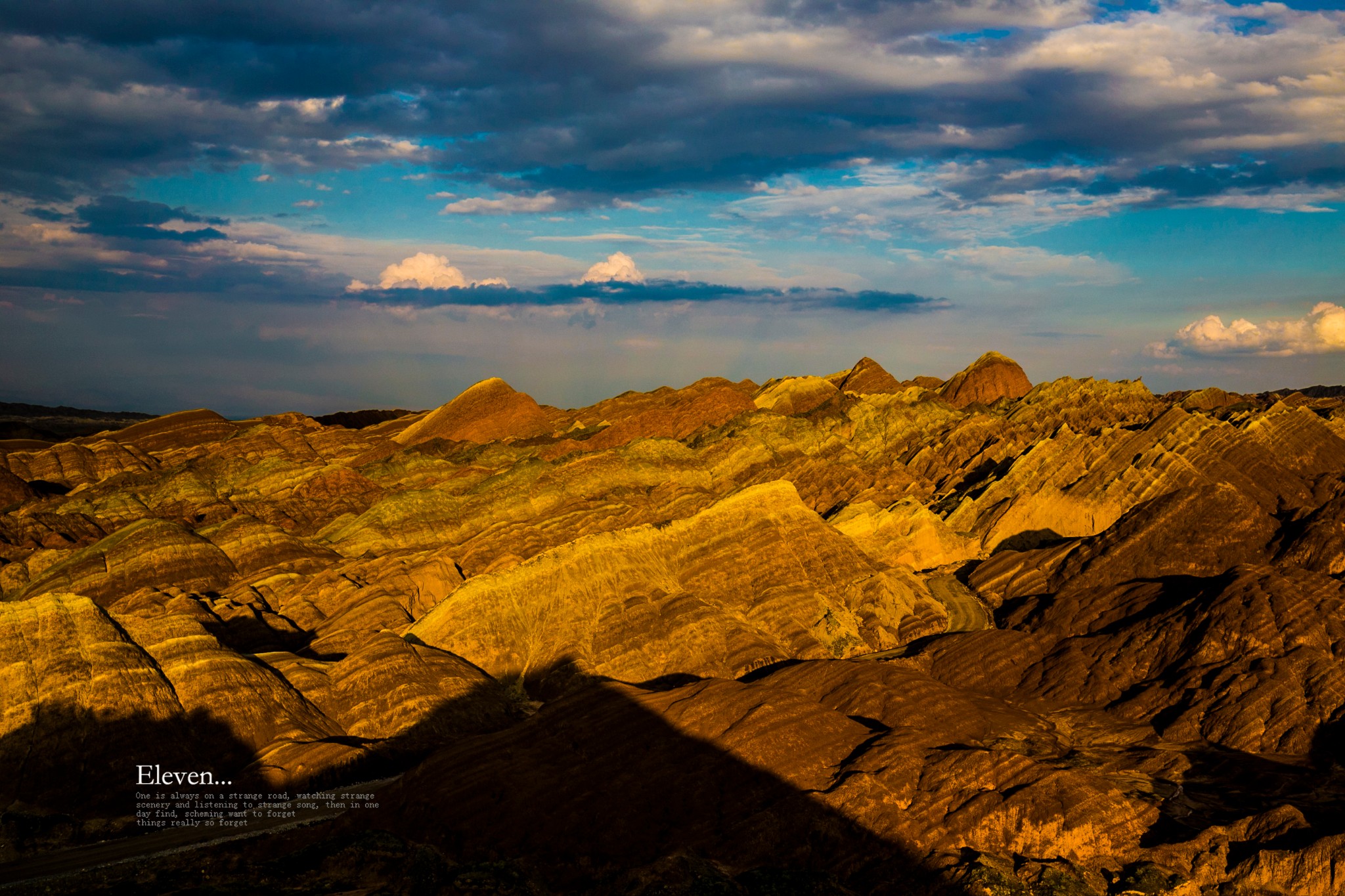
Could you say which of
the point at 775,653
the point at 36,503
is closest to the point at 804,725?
the point at 775,653

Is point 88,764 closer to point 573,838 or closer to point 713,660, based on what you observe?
point 573,838

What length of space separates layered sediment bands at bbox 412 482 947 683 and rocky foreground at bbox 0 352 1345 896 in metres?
0.32

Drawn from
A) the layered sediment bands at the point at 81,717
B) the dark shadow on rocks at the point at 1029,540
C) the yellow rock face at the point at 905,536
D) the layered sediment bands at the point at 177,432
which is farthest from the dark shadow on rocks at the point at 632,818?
the layered sediment bands at the point at 177,432

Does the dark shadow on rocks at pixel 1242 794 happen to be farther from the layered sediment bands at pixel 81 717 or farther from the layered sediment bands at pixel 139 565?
the layered sediment bands at pixel 139 565

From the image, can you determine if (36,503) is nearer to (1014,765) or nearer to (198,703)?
(198,703)

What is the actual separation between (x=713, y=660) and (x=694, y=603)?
6.53m

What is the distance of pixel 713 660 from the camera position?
7494 centimetres

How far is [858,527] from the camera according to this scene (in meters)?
108

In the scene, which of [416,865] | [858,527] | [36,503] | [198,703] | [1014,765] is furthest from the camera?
[36,503]

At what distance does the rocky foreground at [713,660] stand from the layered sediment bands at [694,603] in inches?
12.4

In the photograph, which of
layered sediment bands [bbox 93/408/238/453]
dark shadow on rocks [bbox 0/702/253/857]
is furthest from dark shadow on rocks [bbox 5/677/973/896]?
layered sediment bands [bbox 93/408/238/453]

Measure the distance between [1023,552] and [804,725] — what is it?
59509mm

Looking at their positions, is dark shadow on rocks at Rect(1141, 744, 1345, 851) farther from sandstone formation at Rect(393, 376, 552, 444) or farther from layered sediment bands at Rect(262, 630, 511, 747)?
sandstone formation at Rect(393, 376, 552, 444)

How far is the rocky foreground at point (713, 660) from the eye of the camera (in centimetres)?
4303
